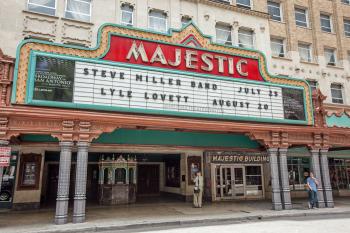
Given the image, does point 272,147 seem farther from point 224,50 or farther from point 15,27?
point 15,27

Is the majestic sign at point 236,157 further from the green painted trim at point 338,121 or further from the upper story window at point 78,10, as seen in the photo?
the upper story window at point 78,10

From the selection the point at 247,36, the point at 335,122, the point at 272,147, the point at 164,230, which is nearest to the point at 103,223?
the point at 164,230

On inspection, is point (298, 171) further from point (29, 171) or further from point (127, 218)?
point (29, 171)

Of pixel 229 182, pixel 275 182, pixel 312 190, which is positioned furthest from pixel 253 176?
pixel 275 182

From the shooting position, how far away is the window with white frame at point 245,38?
71.1 feet

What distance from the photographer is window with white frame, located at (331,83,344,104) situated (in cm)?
2346

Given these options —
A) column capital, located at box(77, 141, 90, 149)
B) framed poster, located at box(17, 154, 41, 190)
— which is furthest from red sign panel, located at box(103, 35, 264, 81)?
framed poster, located at box(17, 154, 41, 190)

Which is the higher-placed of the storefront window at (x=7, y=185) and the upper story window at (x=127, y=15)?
the upper story window at (x=127, y=15)

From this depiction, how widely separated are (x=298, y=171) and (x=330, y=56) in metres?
10.6

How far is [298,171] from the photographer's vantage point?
21.3 metres

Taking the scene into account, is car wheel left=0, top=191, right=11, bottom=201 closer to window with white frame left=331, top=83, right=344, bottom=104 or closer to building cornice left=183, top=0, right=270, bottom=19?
building cornice left=183, top=0, right=270, bottom=19

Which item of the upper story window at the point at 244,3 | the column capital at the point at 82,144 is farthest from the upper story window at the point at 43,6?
the upper story window at the point at 244,3

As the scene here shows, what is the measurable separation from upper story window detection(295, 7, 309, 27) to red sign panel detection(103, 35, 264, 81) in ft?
40.6

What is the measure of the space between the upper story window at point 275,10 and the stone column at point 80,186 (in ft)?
63.1
